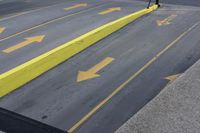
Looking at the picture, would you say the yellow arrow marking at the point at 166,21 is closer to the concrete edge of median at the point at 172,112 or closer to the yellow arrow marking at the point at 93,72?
the yellow arrow marking at the point at 93,72

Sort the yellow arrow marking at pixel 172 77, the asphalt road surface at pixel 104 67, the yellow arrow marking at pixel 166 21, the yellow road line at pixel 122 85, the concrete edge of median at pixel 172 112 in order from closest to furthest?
the concrete edge of median at pixel 172 112, the yellow road line at pixel 122 85, the asphalt road surface at pixel 104 67, the yellow arrow marking at pixel 172 77, the yellow arrow marking at pixel 166 21

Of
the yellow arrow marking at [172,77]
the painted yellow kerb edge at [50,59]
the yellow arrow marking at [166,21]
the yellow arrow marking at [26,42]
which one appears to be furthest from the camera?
the yellow arrow marking at [166,21]

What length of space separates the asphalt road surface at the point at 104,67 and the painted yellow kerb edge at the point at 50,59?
0.24 meters

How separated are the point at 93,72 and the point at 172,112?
162 inches

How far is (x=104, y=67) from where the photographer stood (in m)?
13.0

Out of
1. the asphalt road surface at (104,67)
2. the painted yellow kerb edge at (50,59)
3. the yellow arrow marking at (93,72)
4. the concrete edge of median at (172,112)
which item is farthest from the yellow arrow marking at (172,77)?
the painted yellow kerb edge at (50,59)

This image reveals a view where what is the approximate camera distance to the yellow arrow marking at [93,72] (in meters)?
12.3

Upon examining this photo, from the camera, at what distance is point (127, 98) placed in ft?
35.8

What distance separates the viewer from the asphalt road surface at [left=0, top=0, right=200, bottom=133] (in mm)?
10273

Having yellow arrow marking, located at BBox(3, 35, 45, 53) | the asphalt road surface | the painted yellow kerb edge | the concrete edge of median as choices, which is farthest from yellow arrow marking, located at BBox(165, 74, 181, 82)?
yellow arrow marking, located at BBox(3, 35, 45, 53)

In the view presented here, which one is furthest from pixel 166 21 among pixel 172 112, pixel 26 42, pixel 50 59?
pixel 172 112

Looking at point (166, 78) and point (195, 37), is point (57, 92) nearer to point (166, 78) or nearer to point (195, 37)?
point (166, 78)

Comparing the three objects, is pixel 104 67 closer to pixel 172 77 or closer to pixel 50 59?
pixel 50 59

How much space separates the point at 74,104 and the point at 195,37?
750cm
